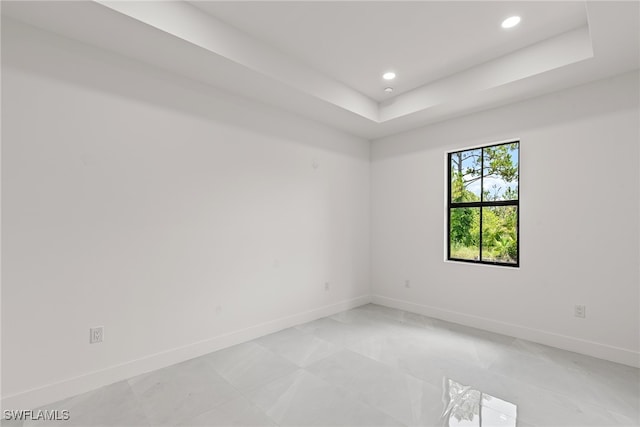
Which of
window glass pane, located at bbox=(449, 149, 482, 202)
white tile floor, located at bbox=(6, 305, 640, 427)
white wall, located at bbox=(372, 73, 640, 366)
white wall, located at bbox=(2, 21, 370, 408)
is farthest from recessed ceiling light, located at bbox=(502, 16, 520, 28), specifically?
white tile floor, located at bbox=(6, 305, 640, 427)

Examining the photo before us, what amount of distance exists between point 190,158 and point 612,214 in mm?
3979

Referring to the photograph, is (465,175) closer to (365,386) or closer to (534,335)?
(534,335)

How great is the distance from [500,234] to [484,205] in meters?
0.39

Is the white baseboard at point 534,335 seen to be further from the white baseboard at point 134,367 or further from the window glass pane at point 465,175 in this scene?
the white baseboard at point 134,367

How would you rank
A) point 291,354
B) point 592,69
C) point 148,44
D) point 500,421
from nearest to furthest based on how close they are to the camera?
point 500,421 < point 148,44 < point 592,69 < point 291,354

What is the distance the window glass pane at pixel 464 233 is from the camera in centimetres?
398

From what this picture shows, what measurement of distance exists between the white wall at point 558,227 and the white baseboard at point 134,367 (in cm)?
203

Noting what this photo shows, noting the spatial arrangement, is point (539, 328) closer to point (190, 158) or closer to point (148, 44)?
point (190, 158)

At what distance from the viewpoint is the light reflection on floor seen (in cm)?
199

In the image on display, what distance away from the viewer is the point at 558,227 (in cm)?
324

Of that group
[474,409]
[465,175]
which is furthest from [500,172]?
[474,409]

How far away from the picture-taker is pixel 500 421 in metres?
2.00

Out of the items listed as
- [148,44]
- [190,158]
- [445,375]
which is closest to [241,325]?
[190,158]

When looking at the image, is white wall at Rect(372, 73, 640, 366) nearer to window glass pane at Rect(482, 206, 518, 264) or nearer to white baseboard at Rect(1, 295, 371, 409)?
window glass pane at Rect(482, 206, 518, 264)
